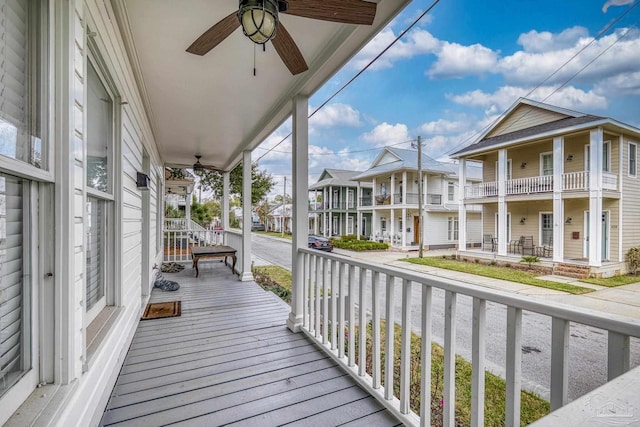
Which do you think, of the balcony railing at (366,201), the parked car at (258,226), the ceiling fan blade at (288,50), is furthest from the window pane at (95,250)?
the parked car at (258,226)

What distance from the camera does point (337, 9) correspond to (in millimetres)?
1523

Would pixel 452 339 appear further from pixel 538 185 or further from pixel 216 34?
pixel 538 185

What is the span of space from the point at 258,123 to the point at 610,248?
→ 3978 mm

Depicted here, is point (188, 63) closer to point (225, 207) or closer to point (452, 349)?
point (452, 349)

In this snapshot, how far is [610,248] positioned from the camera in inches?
89.4

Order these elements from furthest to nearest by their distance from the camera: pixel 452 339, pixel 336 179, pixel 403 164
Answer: pixel 336 179
pixel 403 164
pixel 452 339

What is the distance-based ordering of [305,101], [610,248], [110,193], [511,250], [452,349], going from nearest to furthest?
[452,349] < [110,193] < [610,248] < [305,101] < [511,250]

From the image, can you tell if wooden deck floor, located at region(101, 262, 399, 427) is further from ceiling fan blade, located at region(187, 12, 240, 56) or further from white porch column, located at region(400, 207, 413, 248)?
white porch column, located at region(400, 207, 413, 248)

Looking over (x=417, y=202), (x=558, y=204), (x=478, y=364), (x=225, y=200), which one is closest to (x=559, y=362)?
(x=478, y=364)

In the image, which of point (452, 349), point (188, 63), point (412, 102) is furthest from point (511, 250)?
point (188, 63)

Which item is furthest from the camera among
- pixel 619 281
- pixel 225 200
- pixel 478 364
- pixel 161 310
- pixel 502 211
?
pixel 502 211

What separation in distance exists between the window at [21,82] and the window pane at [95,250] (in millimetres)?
793

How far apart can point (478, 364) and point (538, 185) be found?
8.16m

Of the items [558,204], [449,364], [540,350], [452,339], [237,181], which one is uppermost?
[237,181]
